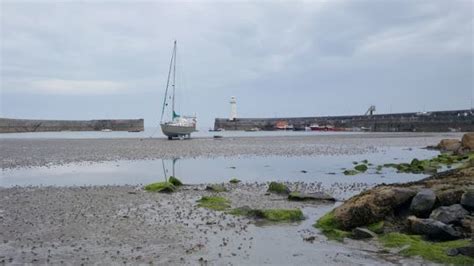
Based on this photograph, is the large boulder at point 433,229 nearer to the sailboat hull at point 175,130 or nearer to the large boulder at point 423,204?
the large boulder at point 423,204

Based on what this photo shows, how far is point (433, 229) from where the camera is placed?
13273 mm

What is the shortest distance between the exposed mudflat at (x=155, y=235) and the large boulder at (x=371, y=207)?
1.04 meters

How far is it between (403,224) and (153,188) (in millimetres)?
13614

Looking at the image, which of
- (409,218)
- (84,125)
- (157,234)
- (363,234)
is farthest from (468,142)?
(84,125)

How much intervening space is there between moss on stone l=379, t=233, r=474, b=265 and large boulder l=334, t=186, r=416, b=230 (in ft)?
4.01

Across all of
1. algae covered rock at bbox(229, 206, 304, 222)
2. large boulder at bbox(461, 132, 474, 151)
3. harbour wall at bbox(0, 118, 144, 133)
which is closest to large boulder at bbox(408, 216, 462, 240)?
algae covered rock at bbox(229, 206, 304, 222)

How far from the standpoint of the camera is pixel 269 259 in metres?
12.2

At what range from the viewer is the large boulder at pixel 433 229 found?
42.5ft

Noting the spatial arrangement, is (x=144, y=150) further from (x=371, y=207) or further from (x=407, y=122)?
(x=407, y=122)

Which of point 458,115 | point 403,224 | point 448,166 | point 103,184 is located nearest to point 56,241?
point 403,224

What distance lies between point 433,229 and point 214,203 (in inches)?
367

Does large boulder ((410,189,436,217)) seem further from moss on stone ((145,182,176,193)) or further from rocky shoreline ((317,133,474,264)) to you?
moss on stone ((145,182,176,193))

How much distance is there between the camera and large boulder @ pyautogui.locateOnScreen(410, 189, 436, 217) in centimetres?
1493

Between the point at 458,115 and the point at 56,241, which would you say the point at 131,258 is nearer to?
the point at 56,241
